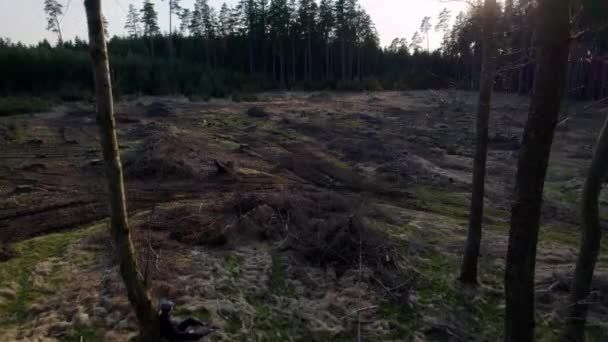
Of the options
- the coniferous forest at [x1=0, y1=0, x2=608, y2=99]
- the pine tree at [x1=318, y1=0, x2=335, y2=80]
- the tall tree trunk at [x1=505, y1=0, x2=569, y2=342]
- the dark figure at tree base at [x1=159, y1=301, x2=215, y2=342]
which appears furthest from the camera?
the pine tree at [x1=318, y1=0, x2=335, y2=80]

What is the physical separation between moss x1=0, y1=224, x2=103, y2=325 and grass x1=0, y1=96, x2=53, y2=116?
48.1 ft

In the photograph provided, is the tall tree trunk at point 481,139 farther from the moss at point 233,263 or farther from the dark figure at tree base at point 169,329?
the dark figure at tree base at point 169,329

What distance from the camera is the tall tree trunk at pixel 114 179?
332cm

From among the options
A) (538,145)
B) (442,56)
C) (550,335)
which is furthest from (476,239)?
(442,56)

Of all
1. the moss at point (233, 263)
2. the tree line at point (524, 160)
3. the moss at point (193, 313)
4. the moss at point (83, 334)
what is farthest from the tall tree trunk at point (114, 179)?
the moss at point (233, 263)

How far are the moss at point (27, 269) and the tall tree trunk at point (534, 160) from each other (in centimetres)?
510

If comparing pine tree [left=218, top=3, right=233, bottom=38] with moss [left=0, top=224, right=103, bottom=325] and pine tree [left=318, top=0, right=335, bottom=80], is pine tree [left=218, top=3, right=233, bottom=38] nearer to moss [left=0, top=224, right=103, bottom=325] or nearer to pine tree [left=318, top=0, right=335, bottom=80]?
pine tree [left=318, top=0, right=335, bottom=80]

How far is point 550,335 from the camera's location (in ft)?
19.8

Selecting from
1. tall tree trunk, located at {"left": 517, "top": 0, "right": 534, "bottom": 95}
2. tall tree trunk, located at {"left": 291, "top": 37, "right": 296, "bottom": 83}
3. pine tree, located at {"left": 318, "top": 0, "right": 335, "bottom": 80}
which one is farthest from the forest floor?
pine tree, located at {"left": 318, "top": 0, "right": 335, "bottom": 80}

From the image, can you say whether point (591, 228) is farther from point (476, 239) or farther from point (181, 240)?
point (181, 240)

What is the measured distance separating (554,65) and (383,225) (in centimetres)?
618

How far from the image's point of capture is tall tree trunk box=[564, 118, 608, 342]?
480 centimetres

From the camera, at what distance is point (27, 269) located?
236 inches

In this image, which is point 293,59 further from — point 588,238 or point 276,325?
point 588,238
